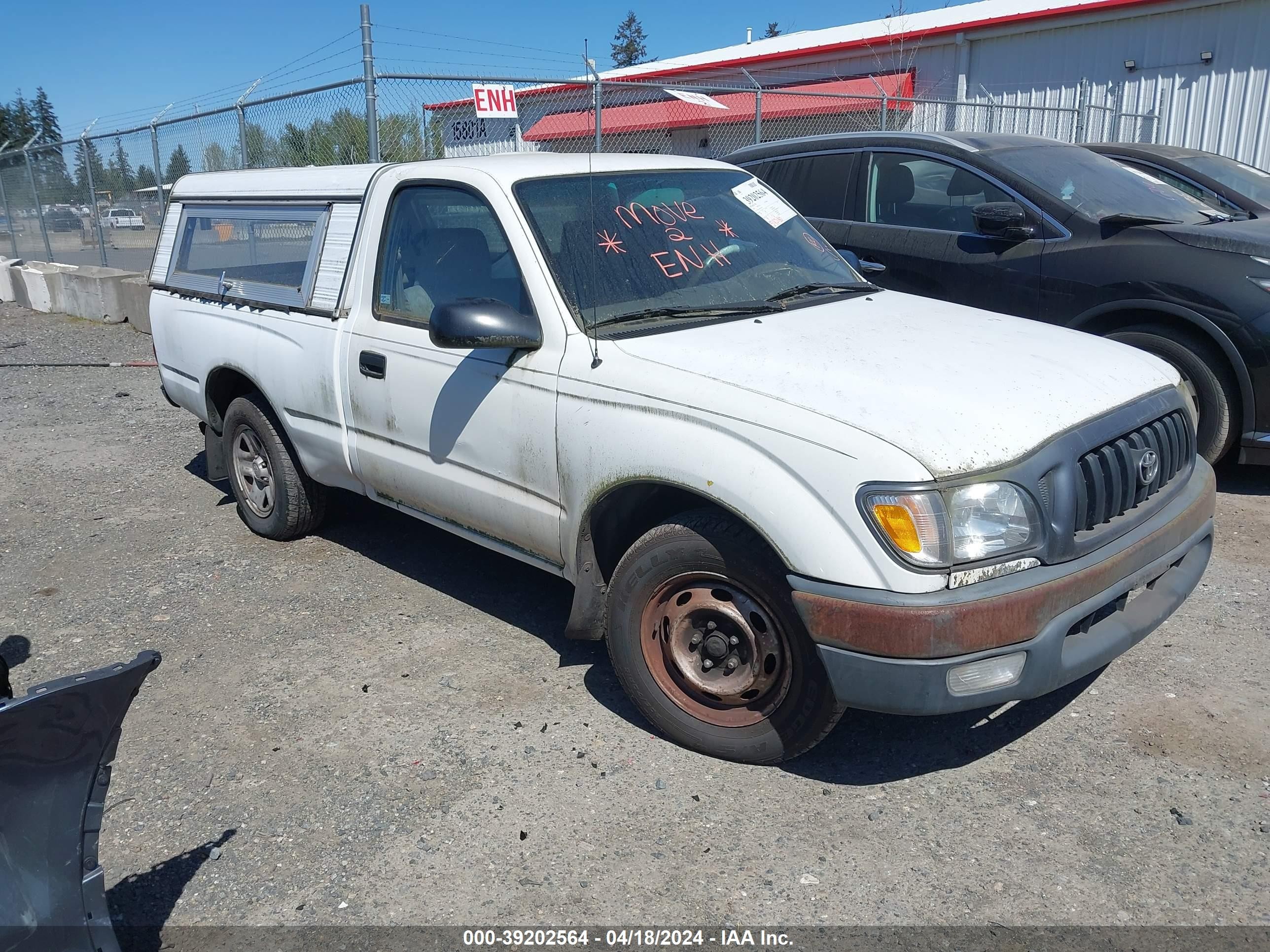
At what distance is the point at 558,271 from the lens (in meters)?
3.77

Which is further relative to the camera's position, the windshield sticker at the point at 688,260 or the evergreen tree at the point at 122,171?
the evergreen tree at the point at 122,171

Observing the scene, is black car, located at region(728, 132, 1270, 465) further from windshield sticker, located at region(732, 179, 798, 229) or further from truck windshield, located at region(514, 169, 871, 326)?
truck windshield, located at region(514, 169, 871, 326)

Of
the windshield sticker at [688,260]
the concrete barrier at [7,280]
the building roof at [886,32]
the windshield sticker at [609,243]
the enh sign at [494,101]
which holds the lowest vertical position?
the concrete barrier at [7,280]

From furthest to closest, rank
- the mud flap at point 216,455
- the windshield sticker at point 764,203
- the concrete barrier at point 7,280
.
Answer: the concrete barrier at point 7,280 → the mud flap at point 216,455 → the windshield sticker at point 764,203

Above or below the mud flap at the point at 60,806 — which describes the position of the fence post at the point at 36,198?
above

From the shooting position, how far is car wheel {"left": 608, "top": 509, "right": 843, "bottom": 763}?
10.2ft

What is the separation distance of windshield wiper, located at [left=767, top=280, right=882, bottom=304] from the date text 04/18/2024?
2.29 m

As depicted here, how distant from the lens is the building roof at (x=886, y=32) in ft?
56.3

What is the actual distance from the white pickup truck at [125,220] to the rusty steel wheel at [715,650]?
14.2 metres

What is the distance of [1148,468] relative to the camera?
330 centimetres

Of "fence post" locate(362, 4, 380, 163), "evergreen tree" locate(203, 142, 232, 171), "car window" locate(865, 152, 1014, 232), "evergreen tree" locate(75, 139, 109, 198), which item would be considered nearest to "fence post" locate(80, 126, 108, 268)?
"evergreen tree" locate(75, 139, 109, 198)

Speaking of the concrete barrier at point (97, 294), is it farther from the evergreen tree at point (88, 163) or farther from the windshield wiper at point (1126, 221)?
the windshield wiper at point (1126, 221)

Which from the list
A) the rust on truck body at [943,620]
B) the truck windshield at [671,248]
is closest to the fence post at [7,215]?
the truck windshield at [671,248]

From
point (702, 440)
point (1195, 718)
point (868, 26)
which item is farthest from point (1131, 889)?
point (868, 26)
